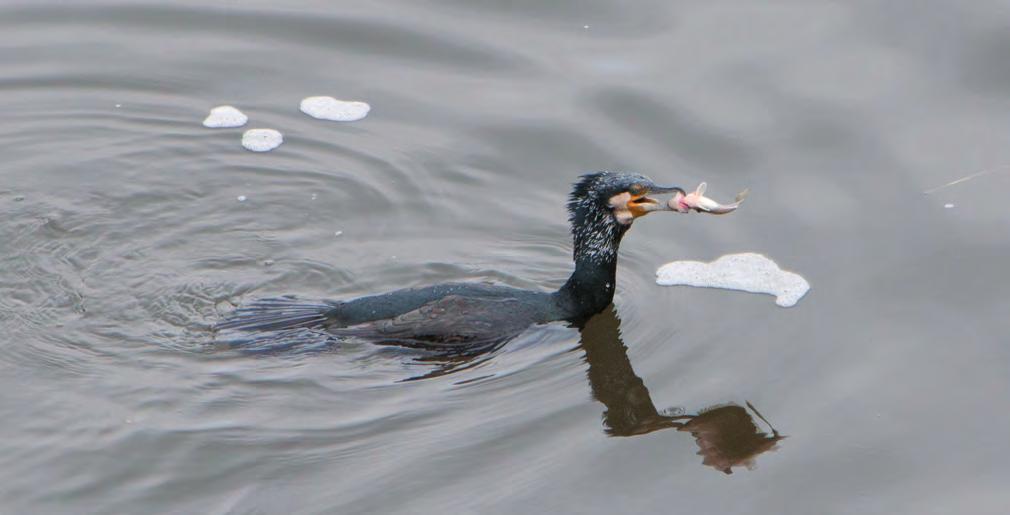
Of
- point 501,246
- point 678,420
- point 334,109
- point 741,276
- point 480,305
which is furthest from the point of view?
point 334,109

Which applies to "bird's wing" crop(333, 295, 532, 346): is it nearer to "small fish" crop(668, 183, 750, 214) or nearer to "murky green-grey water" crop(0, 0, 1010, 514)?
"murky green-grey water" crop(0, 0, 1010, 514)

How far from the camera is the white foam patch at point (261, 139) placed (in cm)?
1029

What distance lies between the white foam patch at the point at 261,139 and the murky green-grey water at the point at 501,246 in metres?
0.08

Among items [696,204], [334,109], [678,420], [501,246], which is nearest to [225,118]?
[334,109]

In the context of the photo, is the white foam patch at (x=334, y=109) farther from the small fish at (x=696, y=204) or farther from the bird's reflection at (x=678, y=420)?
the bird's reflection at (x=678, y=420)

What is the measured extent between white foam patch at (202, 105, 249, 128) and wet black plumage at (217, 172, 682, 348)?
2399 mm

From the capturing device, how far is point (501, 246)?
932 centimetres

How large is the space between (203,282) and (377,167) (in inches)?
69.7

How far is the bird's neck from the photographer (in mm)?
8477

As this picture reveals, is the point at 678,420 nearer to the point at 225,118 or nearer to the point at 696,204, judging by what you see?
the point at 696,204

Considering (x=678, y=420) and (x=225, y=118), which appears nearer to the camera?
(x=678, y=420)

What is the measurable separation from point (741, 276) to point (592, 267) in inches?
39.3

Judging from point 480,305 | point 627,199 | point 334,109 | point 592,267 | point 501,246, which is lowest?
point 480,305

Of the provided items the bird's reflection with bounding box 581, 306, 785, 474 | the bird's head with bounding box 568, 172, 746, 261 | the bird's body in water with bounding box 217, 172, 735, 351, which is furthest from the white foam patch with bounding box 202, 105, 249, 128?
the bird's reflection with bounding box 581, 306, 785, 474
